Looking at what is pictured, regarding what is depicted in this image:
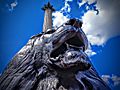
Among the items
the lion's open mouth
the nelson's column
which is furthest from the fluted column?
the lion's open mouth

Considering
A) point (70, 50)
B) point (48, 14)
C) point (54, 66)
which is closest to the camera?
point (70, 50)

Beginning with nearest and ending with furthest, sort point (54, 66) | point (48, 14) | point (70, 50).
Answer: point (70, 50) → point (54, 66) → point (48, 14)

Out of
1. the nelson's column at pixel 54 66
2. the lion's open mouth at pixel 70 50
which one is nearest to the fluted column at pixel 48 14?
the nelson's column at pixel 54 66

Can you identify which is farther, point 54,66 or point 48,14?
point 48,14

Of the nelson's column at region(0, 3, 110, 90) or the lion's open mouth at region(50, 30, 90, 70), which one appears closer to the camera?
the lion's open mouth at region(50, 30, 90, 70)

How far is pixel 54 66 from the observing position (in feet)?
7.01

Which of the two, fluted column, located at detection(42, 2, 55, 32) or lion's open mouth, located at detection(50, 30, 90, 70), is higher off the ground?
fluted column, located at detection(42, 2, 55, 32)

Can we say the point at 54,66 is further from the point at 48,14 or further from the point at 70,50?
the point at 48,14

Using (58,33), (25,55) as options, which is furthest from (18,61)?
(58,33)

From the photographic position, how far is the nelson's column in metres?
2.07

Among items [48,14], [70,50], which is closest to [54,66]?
[70,50]

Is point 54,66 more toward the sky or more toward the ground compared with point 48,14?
more toward the ground

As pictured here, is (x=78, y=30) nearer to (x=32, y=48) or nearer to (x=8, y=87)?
(x=32, y=48)

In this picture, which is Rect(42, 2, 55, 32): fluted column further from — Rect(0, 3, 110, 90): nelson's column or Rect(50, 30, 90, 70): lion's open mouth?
Rect(50, 30, 90, 70): lion's open mouth
